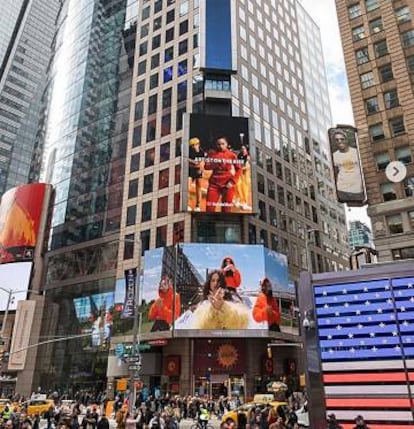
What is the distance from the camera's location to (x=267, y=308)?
48.0 metres

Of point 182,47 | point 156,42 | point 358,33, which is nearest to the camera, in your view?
point 358,33

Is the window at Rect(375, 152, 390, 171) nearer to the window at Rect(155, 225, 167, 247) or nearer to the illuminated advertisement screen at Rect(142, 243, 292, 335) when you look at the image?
the illuminated advertisement screen at Rect(142, 243, 292, 335)

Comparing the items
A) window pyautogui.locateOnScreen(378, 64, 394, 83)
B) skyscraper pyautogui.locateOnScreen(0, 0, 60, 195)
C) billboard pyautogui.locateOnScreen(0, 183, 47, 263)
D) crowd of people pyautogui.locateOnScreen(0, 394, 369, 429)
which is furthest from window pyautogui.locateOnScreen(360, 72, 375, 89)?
skyscraper pyautogui.locateOnScreen(0, 0, 60, 195)

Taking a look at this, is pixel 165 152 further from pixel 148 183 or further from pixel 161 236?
pixel 161 236

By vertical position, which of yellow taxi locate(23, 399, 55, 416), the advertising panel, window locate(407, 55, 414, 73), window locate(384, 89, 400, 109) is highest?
window locate(407, 55, 414, 73)

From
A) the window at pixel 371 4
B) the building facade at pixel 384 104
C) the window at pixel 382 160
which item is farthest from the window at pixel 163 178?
the window at pixel 371 4

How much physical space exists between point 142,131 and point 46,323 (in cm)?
3282

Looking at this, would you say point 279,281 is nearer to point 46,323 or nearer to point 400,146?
point 400,146

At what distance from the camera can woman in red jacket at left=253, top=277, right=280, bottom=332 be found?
47.2m

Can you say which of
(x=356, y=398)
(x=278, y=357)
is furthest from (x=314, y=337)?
(x=278, y=357)

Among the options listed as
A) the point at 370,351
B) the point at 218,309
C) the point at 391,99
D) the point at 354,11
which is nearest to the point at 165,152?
the point at 218,309

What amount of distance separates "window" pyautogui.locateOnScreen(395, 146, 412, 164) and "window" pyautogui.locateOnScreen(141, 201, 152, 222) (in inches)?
1237

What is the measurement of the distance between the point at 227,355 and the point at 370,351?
1225 inches

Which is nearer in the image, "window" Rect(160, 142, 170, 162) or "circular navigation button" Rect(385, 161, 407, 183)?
"circular navigation button" Rect(385, 161, 407, 183)
